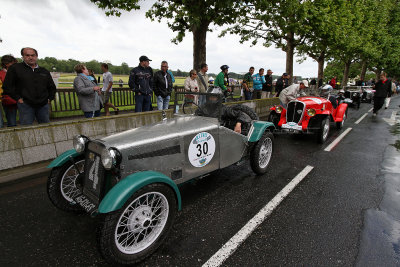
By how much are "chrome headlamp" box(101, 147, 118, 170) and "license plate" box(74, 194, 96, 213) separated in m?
0.53

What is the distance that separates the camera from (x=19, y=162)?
3.96m

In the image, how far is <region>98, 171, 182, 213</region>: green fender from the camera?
190 centimetres

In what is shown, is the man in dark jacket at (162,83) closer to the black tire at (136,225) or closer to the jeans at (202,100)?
the jeans at (202,100)

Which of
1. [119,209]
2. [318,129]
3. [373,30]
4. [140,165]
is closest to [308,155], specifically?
[318,129]

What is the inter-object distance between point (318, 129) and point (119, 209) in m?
6.00

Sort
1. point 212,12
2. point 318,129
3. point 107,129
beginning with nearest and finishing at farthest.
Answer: point 107,129, point 318,129, point 212,12

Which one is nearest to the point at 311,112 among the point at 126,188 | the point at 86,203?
the point at 126,188

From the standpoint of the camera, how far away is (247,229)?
256cm

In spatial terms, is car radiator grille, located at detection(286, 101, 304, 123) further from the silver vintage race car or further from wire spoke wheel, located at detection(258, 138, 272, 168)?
the silver vintage race car

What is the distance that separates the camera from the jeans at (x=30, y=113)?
4.31m

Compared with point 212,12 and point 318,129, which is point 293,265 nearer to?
point 318,129

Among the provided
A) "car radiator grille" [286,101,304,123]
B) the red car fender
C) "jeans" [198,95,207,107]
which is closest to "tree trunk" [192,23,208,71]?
"car radiator grille" [286,101,304,123]

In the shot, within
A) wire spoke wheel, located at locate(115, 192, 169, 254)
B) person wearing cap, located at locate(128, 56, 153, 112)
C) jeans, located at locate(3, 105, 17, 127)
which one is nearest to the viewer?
wire spoke wheel, located at locate(115, 192, 169, 254)

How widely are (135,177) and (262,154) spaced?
9.07ft
